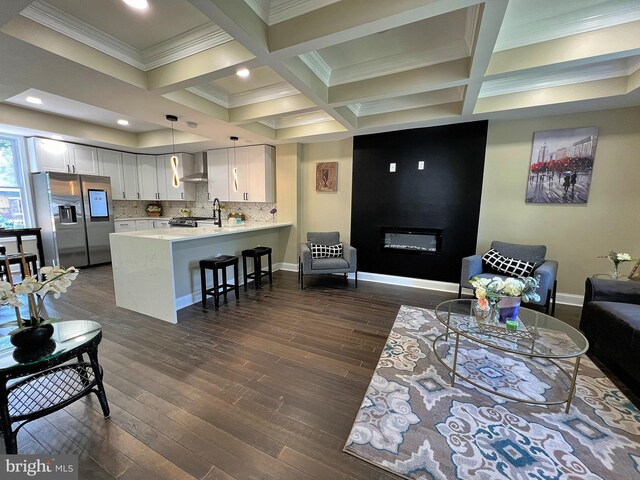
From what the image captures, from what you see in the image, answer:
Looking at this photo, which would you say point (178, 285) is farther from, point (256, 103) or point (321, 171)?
point (321, 171)

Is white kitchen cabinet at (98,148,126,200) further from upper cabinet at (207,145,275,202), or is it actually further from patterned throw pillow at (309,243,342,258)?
patterned throw pillow at (309,243,342,258)

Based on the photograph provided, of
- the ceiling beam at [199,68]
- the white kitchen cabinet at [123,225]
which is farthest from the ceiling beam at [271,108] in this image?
the white kitchen cabinet at [123,225]

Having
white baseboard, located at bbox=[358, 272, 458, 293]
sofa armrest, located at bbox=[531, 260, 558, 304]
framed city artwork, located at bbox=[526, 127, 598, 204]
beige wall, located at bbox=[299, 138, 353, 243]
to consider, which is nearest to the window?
beige wall, located at bbox=[299, 138, 353, 243]

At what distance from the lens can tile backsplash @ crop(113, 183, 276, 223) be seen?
565 centimetres

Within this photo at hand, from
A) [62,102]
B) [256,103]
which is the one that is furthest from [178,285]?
[62,102]

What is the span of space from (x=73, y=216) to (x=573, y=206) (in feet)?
27.9

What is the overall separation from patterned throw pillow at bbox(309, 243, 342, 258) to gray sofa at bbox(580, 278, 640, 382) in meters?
3.12

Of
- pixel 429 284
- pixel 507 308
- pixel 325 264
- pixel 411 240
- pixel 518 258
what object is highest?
pixel 411 240

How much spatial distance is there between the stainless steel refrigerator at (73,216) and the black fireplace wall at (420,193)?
5394 mm

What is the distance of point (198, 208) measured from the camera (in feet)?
21.5

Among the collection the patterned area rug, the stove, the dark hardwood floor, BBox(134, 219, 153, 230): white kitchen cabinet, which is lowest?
the dark hardwood floor

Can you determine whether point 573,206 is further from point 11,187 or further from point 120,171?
point 11,187

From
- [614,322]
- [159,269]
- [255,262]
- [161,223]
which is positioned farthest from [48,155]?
[614,322]

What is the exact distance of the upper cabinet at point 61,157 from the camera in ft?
15.5
